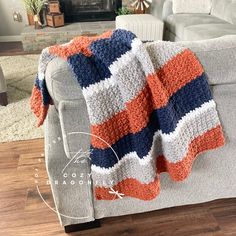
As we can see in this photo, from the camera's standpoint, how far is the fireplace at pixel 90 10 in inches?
158

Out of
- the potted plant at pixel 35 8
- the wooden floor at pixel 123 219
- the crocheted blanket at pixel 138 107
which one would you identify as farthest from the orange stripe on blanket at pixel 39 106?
the potted plant at pixel 35 8

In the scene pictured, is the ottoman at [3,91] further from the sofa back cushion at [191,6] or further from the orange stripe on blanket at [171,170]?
the sofa back cushion at [191,6]

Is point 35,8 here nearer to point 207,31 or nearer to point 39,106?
point 207,31

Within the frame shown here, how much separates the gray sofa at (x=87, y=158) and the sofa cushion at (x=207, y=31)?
5.08 feet

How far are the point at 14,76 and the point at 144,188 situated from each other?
2312 mm

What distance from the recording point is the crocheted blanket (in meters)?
0.84

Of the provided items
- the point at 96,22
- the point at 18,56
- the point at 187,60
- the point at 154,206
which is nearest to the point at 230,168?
the point at 154,206

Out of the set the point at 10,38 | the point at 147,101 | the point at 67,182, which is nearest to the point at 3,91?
the point at 67,182

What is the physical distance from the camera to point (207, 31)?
2.54 m

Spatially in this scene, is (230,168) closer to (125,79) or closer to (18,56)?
(125,79)

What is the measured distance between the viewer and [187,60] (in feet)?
2.95

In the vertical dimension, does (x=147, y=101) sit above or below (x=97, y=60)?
below

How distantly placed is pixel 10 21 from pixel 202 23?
8.93ft

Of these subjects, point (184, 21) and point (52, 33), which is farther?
point (52, 33)
